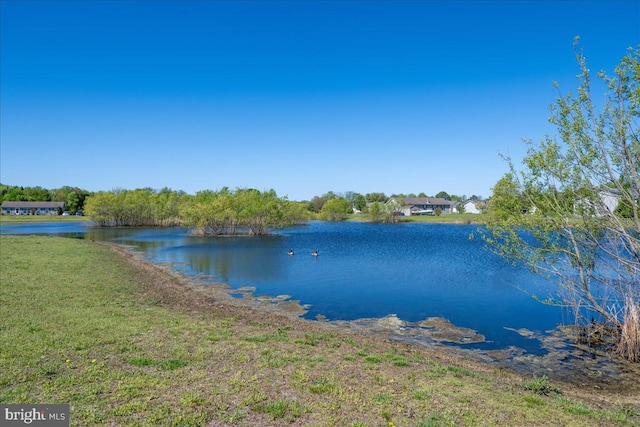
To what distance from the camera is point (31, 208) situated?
150m

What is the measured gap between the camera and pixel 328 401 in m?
7.97

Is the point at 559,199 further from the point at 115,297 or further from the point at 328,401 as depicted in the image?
the point at 115,297

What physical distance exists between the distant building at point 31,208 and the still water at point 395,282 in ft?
448

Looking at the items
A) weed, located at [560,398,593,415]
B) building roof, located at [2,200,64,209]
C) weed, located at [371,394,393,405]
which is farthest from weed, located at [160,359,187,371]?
building roof, located at [2,200,64,209]

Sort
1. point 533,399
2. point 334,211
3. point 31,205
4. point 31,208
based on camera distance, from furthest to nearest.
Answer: point 31,205 → point 31,208 → point 334,211 → point 533,399

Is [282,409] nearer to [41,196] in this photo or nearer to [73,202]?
[73,202]

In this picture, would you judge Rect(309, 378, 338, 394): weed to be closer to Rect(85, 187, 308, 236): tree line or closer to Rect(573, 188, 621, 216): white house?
Rect(573, 188, 621, 216): white house

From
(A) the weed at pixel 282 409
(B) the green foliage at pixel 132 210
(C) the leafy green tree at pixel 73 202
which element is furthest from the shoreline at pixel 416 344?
(C) the leafy green tree at pixel 73 202

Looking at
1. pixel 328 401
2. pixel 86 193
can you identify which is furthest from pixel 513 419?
pixel 86 193

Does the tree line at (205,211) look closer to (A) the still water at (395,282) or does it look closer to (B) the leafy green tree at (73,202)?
(A) the still water at (395,282)

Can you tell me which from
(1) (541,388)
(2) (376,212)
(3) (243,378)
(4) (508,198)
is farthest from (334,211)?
(3) (243,378)

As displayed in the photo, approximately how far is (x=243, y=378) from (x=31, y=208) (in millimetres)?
180547

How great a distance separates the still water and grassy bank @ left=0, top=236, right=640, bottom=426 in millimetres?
5411

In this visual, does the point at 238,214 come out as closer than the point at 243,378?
No
